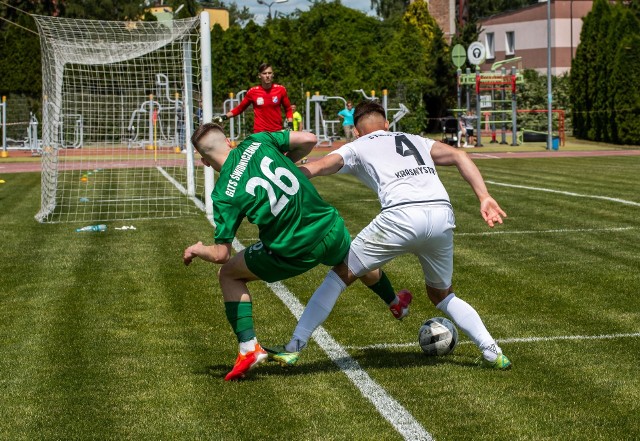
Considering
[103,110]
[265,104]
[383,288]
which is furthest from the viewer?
[103,110]

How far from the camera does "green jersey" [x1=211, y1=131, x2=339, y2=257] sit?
579 centimetres

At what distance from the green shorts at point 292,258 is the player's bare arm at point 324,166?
0.32m

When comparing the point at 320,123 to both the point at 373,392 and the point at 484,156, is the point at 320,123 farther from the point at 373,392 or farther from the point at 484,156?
the point at 373,392

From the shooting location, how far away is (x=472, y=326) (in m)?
6.13

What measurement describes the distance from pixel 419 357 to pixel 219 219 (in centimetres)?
167

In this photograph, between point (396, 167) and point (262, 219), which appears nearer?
point (262, 219)

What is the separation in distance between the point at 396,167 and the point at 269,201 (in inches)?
32.7

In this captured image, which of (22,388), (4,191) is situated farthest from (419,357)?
(4,191)

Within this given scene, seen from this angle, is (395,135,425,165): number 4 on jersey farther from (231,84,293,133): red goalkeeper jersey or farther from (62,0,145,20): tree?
(62,0,145,20): tree

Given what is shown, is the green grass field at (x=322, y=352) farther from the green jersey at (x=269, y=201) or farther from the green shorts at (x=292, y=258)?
the green jersey at (x=269, y=201)

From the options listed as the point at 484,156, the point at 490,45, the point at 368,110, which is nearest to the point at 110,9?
the point at 490,45

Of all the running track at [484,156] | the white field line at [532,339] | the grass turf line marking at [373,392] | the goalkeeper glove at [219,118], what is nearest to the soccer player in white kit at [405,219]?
the grass turf line marking at [373,392]

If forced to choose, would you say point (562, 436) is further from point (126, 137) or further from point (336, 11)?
point (336, 11)

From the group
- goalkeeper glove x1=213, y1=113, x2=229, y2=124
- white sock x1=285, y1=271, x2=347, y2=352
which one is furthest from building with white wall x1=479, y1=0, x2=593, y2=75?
white sock x1=285, y1=271, x2=347, y2=352
